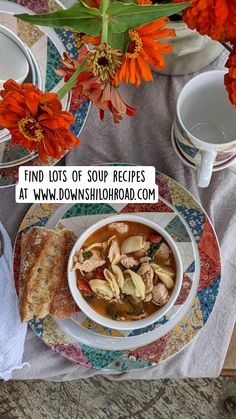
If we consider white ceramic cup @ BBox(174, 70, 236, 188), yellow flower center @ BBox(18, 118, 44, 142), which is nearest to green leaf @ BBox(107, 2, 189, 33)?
yellow flower center @ BBox(18, 118, 44, 142)

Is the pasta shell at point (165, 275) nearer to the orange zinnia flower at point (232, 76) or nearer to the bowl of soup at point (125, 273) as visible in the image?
the bowl of soup at point (125, 273)

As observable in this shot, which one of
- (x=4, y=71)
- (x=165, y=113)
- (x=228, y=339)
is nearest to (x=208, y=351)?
(x=228, y=339)

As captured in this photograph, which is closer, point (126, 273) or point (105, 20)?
point (105, 20)

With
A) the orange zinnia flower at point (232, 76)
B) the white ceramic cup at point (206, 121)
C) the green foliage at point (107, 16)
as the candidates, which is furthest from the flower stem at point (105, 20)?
the white ceramic cup at point (206, 121)

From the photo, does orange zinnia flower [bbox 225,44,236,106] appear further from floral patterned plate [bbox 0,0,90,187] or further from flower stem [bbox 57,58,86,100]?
floral patterned plate [bbox 0,0,90,187]

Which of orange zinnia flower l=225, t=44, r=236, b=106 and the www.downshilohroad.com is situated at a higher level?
orange zinnia flower l=225, t=44, r=236, b=106

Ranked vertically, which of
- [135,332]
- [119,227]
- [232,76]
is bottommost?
[135,332]

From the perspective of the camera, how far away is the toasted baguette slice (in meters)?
0.75

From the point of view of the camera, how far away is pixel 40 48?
29.7 inches

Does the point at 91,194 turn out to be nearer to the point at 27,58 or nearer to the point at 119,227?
the point at 119,227

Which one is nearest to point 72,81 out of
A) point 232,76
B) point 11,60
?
point 232,76

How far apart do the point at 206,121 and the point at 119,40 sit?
11.7 inches

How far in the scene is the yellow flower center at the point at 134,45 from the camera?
1.65ft

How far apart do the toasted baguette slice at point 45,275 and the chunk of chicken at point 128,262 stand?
69mm
